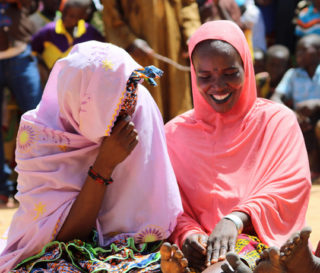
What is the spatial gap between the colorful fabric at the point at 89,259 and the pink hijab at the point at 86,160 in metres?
0.07

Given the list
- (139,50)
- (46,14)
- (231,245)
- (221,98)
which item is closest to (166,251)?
(231,245)

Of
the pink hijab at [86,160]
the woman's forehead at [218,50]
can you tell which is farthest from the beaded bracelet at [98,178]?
the woman's forehead at [218,50]

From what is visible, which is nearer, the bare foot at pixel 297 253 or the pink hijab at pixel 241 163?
the bare foot at pixel 297 253

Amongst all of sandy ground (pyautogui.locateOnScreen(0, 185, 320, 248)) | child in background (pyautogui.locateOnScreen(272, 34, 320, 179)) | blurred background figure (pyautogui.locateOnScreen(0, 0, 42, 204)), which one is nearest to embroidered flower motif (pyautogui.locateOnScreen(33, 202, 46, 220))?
sandy ground (pyautogui.locateOnScreen(0, 185, 320, 248))

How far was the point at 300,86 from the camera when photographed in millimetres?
8352

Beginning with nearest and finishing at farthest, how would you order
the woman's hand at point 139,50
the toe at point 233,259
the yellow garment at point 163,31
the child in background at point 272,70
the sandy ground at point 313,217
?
1. the toe at point 233,259
2. the sandy ground at point 313,217
3. the woman's hand at point 139,50
4. the yellow garment at point 163,31
5. the child in background at point 272,70

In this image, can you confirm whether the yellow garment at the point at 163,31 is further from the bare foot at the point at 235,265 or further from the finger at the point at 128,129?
the bare foot at the point at 235,265

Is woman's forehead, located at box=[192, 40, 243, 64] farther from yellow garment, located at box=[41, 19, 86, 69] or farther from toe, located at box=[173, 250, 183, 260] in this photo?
yellow garment, located at box=[41, 19, 86, 69]

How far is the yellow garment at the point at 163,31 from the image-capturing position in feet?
23.0

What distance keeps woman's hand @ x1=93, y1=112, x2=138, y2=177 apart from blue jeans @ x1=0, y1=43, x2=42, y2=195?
409 centimetres

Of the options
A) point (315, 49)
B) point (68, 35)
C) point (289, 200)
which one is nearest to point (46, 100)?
point (289, 200)

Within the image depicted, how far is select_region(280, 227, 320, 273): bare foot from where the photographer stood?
2926mm

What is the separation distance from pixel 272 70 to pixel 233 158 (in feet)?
17.7

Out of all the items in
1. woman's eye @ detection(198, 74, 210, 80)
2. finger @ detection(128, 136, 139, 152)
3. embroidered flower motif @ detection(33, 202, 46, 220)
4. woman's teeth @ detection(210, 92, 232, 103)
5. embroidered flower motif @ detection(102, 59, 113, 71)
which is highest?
embroidered flower motif @ detection(102, 59, 113, 71)
